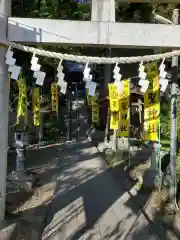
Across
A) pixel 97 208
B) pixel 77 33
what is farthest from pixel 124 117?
pixel 77 33

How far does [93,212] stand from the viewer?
7938mm

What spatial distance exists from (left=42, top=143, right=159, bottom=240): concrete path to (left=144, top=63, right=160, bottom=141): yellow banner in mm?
1843

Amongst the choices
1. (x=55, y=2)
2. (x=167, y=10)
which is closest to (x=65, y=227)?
(x=55, y=2)

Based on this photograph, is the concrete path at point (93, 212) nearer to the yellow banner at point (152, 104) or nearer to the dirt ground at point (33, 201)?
the dirt ground at point (33, 201)

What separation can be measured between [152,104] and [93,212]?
9.14 feet

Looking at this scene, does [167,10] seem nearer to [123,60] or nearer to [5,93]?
[123,60]

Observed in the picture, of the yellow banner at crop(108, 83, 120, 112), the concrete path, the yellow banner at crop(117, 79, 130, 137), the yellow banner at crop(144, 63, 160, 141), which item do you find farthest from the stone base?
the yellow banner at crop(108, 83, 120, 112)

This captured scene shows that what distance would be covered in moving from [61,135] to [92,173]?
1284 centimetres

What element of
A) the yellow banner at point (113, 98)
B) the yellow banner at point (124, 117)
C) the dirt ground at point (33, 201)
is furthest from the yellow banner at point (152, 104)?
the dirt ground at point (33, 201)

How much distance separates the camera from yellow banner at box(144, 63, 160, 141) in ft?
25.9

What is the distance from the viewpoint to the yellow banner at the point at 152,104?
311 inches

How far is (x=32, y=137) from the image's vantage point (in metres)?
23.9

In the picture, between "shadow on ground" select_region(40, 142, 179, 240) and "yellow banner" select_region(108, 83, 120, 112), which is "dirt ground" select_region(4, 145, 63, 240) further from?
"yellow banner" select_region(108, 83, 120, 112)

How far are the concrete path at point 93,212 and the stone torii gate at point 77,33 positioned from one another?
1.42m
